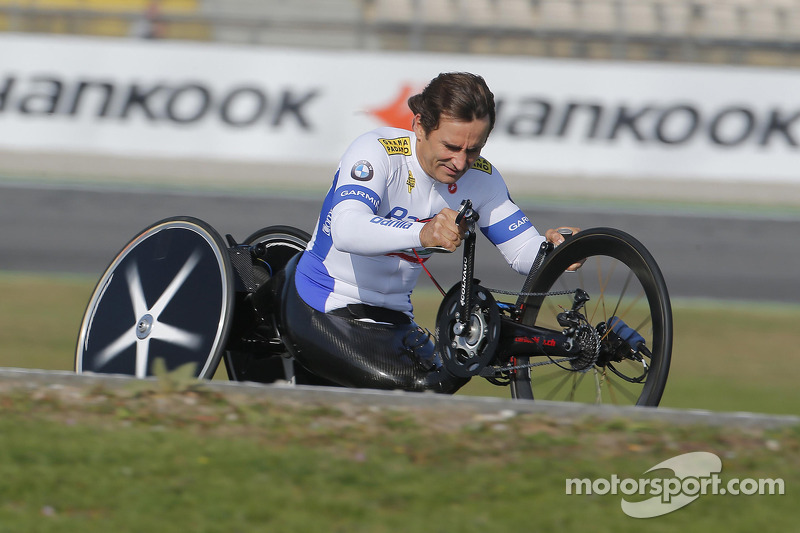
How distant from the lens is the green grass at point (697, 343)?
6906mm

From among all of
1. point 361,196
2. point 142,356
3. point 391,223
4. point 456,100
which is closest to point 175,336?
point 142,356

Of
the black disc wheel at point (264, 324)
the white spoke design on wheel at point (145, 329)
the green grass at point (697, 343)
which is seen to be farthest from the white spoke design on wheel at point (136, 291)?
the green grass at point (697, 343)

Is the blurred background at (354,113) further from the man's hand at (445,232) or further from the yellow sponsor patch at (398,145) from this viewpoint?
the man's hand at (445,232)

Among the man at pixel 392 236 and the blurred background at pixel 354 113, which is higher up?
the blurred background at pixel 354 113

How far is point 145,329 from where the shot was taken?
16.1 ft

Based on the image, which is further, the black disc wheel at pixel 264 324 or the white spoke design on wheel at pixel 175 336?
the black disc wheel at pixel 264 324

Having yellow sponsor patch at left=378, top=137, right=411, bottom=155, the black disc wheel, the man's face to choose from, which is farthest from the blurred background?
the man's face

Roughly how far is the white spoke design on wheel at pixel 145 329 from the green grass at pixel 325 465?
527 millimetres

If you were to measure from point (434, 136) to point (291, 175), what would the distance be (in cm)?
1247

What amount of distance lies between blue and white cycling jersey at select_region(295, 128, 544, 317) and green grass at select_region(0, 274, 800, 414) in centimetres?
213

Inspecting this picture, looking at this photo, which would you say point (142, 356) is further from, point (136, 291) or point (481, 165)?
point (481, 165)

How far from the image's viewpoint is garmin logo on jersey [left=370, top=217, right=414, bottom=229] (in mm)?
4266

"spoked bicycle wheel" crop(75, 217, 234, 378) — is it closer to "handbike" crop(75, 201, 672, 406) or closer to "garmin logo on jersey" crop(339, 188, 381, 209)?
"handbike" crop(75, 201, 672, 406)

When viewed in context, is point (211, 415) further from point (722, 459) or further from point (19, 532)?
point (722, 459)
